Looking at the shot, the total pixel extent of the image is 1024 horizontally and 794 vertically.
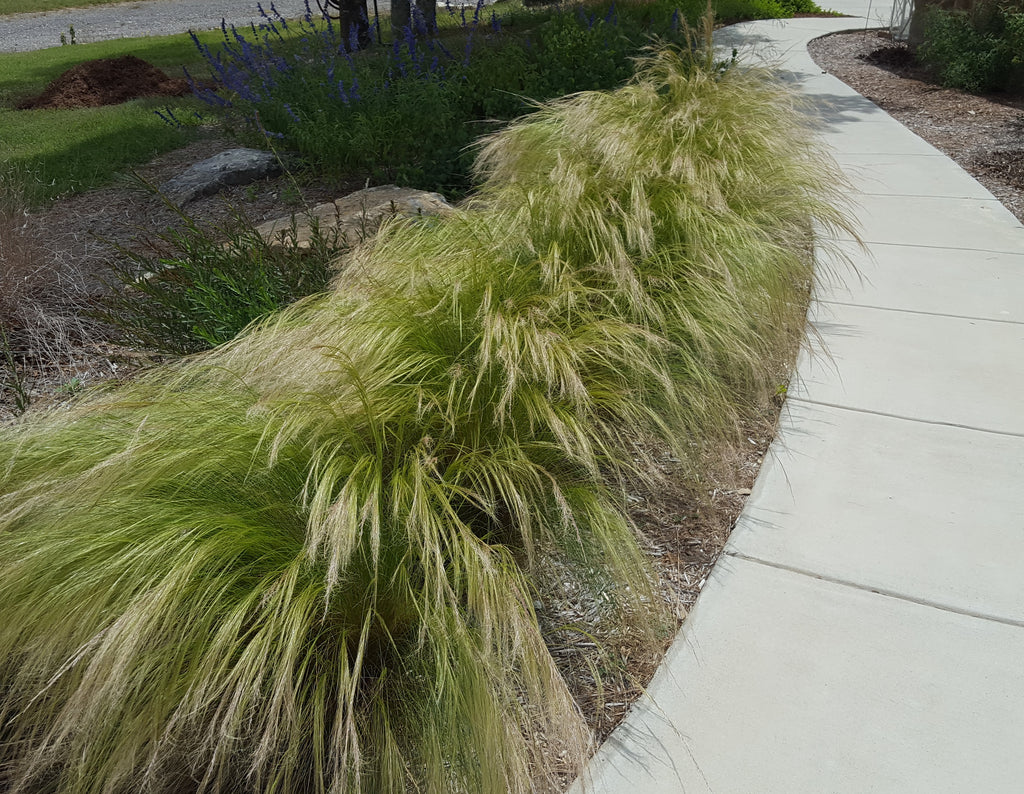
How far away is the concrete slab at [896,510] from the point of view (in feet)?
8.42

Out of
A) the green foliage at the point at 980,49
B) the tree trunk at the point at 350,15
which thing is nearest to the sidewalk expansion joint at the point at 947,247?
the green foliage at the point at 980,49

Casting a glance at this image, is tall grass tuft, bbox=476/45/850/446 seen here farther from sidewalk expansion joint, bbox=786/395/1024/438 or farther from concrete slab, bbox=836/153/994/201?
concrete slab, bbox=836/153/994/201

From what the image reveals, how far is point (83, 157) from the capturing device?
7.93 metres

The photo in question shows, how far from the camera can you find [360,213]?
4953 millimetres

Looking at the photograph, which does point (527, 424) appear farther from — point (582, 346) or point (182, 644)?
point (182, 644)

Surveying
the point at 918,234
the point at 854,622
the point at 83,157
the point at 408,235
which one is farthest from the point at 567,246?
the point at 83,157

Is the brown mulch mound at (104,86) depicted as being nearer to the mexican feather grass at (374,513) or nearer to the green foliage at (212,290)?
the green foliage at (212,290)

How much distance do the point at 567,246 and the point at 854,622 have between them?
197 centimetres

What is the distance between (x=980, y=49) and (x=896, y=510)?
8.73 metres

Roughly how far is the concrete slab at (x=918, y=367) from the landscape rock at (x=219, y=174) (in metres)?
4.70

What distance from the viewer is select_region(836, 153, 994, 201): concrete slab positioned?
20.3ft

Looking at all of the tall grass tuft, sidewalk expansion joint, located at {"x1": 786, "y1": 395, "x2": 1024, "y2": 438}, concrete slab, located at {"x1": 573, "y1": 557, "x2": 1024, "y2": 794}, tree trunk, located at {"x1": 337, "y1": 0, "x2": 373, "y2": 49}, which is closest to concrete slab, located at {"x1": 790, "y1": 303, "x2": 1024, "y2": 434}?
sidewalk expansion joint, located at {"x1": 786, "y1": 395, "x2": 1024, "y2": 438}

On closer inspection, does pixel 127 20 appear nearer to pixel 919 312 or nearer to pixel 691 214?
pixel 691 214

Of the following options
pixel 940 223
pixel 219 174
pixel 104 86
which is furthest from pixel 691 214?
pixel 104 86
